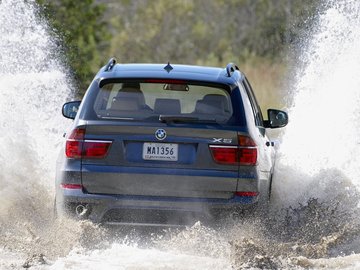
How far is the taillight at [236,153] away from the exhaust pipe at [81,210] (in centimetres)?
105

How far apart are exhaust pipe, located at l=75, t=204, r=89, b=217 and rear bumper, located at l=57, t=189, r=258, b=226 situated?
0.02 m

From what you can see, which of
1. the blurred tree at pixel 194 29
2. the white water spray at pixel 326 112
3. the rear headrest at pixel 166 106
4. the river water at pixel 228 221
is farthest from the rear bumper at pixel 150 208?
the blurred tree at pixel 194 29

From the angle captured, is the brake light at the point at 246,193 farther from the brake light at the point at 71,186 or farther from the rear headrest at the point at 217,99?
the brake light at the point at 71,186

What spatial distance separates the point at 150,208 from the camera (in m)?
9.41

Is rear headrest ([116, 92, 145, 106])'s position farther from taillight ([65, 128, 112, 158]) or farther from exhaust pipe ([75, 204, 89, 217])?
exhaust pipe ([75, 204, 89, 217])

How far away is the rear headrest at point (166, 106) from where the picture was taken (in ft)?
31.8

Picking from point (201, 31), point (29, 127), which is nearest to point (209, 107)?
point (29, 127)

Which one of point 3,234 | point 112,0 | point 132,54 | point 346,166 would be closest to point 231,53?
point 132,54

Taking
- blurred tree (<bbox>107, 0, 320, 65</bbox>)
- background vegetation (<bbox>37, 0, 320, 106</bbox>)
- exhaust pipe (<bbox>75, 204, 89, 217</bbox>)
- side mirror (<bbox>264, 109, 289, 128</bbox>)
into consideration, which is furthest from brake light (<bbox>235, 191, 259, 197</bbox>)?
blurred tree (<bbox>107, 0, 320, 65</bbox>)

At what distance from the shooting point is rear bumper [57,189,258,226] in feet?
30.9

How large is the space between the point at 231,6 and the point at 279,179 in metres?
29.9

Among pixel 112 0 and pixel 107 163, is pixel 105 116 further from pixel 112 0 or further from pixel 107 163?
pixel 112 0

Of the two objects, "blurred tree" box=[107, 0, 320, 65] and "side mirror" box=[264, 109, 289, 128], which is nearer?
"side mirror" box=[264, 109, 289, 128]

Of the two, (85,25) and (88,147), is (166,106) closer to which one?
(88,147)
